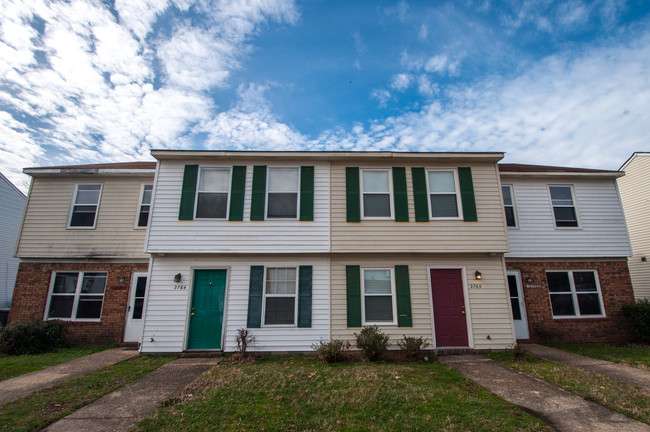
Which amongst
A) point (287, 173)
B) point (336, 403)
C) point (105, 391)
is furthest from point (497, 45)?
point (105, 391)

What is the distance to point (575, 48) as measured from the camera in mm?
9836

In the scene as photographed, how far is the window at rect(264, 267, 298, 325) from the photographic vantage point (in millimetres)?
8023

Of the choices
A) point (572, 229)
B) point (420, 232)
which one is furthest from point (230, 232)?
point (572, 229)

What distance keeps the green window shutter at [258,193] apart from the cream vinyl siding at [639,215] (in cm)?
1490

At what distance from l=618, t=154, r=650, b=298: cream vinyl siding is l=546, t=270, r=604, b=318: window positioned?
4264 millimetres

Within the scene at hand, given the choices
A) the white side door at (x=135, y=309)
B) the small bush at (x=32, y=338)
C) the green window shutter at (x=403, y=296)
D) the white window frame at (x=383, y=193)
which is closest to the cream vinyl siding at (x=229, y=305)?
the white side door at (x=135, y=309)

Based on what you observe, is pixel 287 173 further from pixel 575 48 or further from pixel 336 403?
pixel 575 48

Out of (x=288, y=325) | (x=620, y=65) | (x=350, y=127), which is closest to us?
(x=288, y=325)

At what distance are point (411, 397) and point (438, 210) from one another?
5.39 meters

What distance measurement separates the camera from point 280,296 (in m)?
8.16

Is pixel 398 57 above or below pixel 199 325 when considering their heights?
above

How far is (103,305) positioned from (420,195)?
10.6m

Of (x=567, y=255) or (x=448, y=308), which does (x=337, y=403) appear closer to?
(x=448, y=308)

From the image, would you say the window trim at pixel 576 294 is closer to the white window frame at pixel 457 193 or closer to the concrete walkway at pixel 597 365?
the concrete walkway at pixel 597 365
